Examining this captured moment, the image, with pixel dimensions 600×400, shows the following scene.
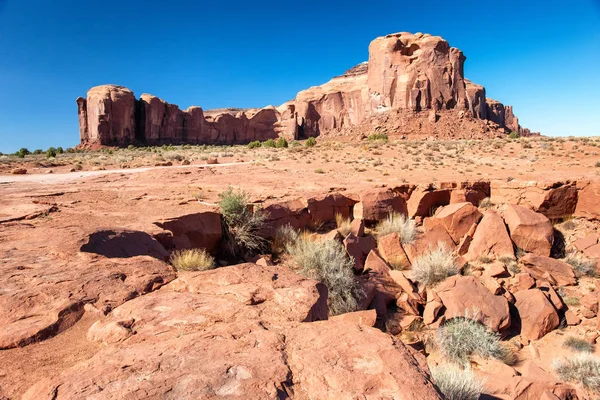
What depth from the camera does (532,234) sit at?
851cm

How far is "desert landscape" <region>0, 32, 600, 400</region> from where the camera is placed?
6.86 ft

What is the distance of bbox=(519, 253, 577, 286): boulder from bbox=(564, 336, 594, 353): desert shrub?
1838mm

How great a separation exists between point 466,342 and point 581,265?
15.8ft

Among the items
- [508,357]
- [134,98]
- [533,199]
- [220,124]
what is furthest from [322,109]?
[508,357]

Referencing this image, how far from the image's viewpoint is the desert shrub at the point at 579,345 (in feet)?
18.4

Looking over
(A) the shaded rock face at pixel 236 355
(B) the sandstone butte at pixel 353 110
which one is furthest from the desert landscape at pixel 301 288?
(B) the sandstone butte at pixel 353 110

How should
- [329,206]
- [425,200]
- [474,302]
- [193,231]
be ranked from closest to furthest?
[474,302]
[193,231]
[329,206]
[425,200]

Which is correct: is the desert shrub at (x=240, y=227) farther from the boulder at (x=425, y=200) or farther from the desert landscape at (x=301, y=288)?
the boulder at (x=425, y=200)

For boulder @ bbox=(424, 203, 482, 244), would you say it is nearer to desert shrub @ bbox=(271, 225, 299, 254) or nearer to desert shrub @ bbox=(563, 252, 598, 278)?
desert shrub @ bbox=(563, 252, 598, 278)

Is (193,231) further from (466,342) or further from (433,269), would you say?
(466,342)

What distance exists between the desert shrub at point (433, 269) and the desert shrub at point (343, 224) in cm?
185

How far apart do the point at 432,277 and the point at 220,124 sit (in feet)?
228

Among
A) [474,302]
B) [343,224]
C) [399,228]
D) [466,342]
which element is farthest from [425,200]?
[466,342]

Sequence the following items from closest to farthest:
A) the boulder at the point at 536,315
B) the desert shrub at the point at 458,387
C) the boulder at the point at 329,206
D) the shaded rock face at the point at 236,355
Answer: the shaded rock face at the point at 236,355, the desert shrub at the point at 458,387, the boulder at the point at 536,315, the boulder at the point at 329,206
